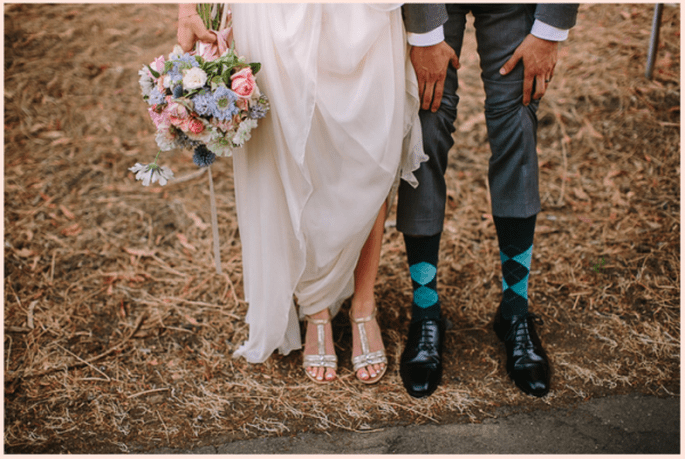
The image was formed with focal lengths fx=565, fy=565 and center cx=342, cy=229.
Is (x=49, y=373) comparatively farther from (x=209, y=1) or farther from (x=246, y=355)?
(x=209, y=1)

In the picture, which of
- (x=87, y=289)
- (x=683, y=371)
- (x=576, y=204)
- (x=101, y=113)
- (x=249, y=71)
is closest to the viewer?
(x=249, y=71)

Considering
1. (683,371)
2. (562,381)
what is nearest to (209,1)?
(562,381)

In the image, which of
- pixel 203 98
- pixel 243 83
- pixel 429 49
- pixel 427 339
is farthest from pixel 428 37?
pixel 427 339

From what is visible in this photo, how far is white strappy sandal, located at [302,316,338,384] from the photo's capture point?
217 cm

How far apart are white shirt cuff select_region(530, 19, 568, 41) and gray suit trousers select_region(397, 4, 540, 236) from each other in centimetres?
5

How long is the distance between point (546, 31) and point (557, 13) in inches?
2.3

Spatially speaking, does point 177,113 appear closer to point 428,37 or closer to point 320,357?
point 428,37

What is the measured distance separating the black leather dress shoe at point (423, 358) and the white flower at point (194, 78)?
1.20 m

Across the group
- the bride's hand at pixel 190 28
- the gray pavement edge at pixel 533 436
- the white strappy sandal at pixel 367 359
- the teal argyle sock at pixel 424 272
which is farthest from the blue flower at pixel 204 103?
the gray pavement edge at pixel 533 436

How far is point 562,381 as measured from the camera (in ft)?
6.75

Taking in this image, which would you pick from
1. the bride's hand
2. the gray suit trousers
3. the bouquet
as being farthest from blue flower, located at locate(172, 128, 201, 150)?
the gray suit trousers

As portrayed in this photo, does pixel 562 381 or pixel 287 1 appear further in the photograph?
pixel 562 381

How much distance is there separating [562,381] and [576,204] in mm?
1249

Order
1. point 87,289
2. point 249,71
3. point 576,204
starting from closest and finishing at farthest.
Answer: point 249,71 → point 87,289 → point 576,204
